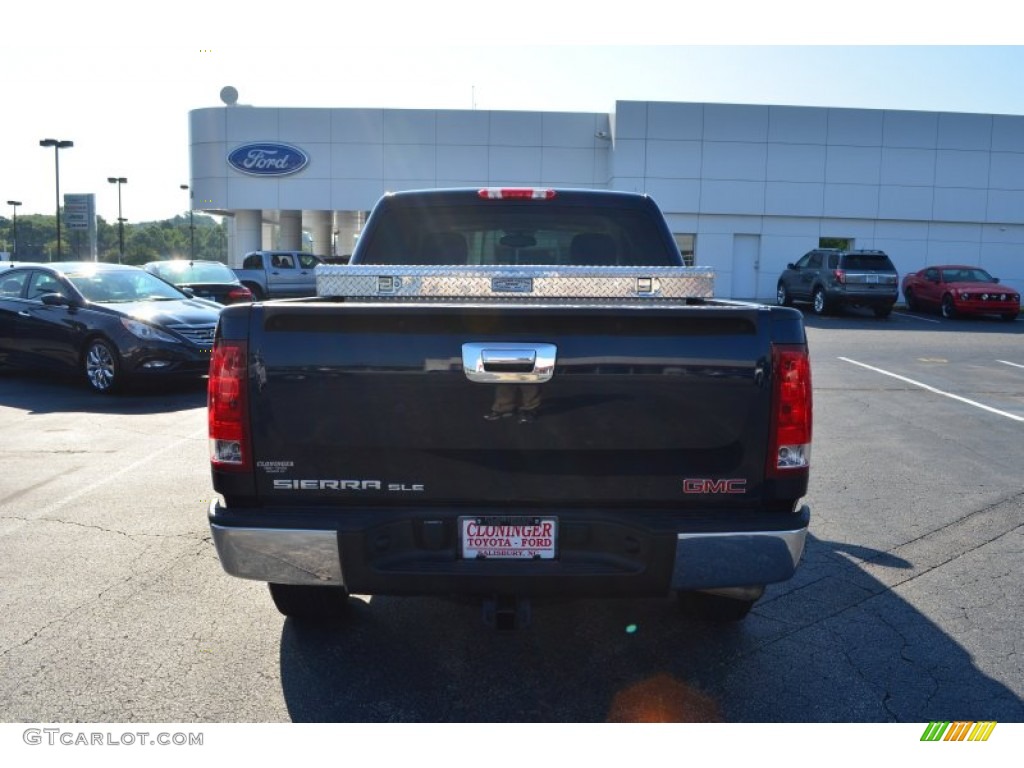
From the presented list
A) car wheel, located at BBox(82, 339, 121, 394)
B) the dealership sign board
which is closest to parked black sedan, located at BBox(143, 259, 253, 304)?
car wheel, located at BBox(82, 339, 121, 394)

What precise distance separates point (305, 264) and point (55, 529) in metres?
Result: 24.6

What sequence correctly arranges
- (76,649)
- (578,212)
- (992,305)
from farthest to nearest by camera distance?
1. (992,305)
2. (578,212)
3. (76,649)

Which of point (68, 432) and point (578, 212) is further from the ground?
point (578, 212)

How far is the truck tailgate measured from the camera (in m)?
3.23

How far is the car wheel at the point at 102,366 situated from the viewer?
37.0ft

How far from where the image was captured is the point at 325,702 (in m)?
3.54

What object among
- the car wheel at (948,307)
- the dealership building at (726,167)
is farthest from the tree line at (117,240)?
the car wheel at (948,307)

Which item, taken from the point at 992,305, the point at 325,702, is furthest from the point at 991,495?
the point at 992,305

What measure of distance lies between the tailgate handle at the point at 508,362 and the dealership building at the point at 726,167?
113 feet

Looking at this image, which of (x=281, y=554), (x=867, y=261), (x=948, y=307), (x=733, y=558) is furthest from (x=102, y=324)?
(x=948, y=307)

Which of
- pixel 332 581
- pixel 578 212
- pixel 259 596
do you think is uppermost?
pixel 578 212

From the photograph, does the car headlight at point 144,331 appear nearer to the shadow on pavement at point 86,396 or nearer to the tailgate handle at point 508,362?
the shadow on pavement at point 86,396

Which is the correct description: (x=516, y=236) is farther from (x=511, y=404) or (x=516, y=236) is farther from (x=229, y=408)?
(x=229, y=408)
